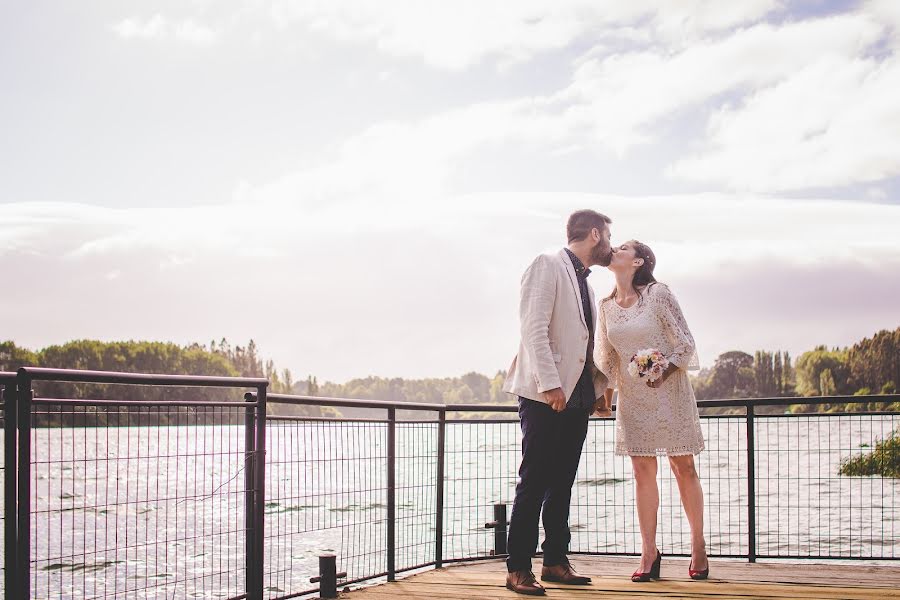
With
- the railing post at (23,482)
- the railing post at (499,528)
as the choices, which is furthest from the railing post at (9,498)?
the railing post at (499,528)

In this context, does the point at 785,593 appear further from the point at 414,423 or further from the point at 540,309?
the point at 414,423

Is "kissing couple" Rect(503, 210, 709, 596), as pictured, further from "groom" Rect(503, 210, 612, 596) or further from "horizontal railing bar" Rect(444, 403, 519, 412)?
"horizontal railing bar" Rect(444, 403, 519, 412)

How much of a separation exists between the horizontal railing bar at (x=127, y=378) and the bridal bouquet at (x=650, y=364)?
1.75m

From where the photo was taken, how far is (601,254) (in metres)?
4.41

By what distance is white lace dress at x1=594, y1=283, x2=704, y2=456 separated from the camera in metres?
4.50

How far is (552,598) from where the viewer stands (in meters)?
4.18

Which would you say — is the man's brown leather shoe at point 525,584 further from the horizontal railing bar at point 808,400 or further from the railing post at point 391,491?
the horizontal railing bar at point 808,400

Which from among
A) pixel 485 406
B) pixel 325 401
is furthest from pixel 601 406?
pixel 325 401

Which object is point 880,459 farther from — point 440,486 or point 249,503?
point 249,503

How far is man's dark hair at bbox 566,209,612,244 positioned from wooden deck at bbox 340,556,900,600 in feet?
5.43

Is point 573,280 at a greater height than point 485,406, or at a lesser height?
greater

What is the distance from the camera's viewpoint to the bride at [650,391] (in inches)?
178

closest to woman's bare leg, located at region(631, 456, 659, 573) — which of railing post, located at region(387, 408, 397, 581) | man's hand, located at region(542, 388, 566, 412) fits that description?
man's hand, located at region(542, 388, 566, 412)

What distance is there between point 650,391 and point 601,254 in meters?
0.74
